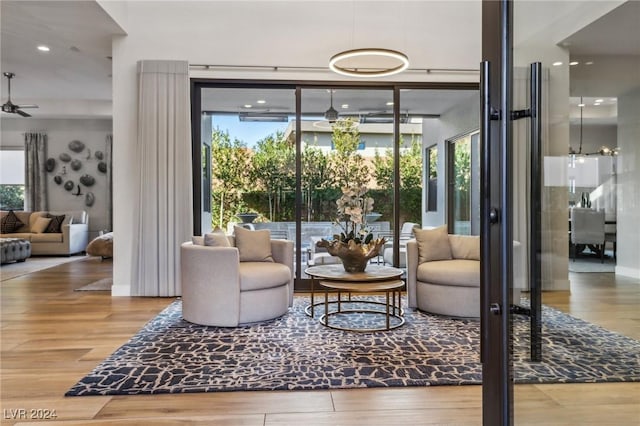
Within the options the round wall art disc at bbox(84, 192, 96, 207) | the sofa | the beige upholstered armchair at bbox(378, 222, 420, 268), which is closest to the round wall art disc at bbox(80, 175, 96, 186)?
the round wall art disc at bbox(84, 192, 96, 207)

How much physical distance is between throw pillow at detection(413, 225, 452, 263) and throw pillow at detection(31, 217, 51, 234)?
807 cm

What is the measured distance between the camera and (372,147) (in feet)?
18.2

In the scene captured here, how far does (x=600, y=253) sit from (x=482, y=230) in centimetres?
77

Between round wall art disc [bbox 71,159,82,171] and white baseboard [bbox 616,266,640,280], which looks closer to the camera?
white baseboard [bbox 616,266,640,280]

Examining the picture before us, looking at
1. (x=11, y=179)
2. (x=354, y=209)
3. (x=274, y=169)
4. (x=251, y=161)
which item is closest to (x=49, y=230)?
(x=11, y=179)

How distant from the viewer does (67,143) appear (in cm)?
987

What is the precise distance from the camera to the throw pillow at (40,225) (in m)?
8.87

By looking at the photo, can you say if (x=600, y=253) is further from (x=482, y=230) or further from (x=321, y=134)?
(x=321, y=134)

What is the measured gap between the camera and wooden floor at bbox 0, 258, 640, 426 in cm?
154

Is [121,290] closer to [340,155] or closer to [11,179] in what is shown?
[340,155]

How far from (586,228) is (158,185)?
451 cm

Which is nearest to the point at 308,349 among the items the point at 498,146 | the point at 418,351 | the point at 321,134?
the point at 418,351

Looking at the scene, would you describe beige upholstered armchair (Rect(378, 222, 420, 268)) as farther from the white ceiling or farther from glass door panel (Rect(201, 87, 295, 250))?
the white ceiling

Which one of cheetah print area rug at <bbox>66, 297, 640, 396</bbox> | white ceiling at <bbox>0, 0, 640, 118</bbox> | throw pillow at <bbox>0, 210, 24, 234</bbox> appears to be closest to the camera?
cheetah print area rug at <bbox>66, 297, 640, 396</bbox>
